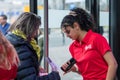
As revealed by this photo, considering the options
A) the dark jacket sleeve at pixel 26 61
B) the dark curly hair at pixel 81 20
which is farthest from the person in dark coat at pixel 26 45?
the dark curly hair at pixel 81 20

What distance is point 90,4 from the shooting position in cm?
460

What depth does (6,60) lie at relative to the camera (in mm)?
1825

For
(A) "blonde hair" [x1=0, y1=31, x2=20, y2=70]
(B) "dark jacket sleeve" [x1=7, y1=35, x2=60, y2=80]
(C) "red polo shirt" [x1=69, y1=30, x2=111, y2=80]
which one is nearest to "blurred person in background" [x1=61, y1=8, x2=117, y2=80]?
(C) "red polo shirt" [x1=69, y1=30, x2=111, y2=80]

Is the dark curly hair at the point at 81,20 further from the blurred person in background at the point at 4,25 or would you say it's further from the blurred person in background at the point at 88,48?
the blurred person in background at the point at 4,25

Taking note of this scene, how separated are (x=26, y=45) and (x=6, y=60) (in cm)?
45

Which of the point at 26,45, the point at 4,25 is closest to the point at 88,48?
the point at 26,45

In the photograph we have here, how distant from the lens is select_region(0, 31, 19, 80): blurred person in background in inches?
71.1

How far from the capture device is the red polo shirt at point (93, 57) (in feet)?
7.93

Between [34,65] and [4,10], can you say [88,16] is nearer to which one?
[34,65]

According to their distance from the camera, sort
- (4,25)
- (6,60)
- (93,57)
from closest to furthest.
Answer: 1. (6,60)
2. (93,57)
3. (4,25)

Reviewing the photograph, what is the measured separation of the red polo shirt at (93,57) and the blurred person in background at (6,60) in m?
0.74

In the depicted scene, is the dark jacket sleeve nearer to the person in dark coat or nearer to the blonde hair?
the person in dark coat

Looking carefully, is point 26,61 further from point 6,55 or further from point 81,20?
point 81,20

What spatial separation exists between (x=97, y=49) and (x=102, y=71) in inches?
6.8
